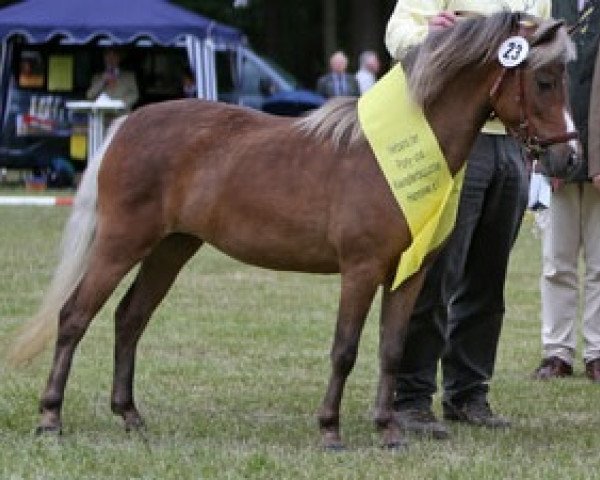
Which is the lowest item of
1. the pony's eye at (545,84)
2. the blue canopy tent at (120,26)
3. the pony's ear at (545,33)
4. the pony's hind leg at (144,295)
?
the blue canopy tent at (120,26)

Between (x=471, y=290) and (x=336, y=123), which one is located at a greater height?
(x=336, y=123)

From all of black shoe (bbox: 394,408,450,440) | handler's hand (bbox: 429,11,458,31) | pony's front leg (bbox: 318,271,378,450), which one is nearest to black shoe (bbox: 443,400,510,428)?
black shoe (bbox: 394,408,450,440)

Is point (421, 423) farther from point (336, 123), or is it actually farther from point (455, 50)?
point (455, 50)

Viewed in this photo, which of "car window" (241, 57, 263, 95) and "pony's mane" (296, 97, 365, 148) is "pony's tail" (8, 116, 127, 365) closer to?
"pony's mane" (296, 97, 365, 148)

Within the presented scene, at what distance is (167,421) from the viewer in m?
7.30

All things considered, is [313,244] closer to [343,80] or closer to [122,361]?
[122,361]

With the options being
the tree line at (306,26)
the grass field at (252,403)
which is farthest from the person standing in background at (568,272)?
the tree line at (306,26)

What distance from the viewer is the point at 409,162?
21.4 ft

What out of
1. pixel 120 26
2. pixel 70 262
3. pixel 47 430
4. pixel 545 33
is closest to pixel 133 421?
pixel 47 430

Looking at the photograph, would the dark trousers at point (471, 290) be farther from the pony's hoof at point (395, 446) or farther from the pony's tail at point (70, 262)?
the pony's tail at point (70, 262)

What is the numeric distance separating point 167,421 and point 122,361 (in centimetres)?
34

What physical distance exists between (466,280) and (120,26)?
1580cm

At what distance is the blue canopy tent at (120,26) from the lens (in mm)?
22625

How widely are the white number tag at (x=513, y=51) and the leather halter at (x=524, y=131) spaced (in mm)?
27
